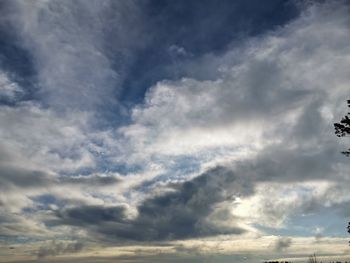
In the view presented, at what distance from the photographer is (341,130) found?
72.7 metres

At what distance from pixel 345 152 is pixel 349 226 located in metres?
11.7

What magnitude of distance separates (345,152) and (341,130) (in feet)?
11.4

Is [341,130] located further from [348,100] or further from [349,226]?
[349,226]

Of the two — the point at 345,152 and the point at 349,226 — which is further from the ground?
the point at 345,152

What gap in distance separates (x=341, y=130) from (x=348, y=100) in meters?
4.77

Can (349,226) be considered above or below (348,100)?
below

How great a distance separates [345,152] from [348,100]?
26.5 ft

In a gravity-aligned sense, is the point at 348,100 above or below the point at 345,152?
above

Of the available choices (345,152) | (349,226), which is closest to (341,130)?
(345,152)

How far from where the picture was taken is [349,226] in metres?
72.9

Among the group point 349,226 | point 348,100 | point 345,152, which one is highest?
point 348,100

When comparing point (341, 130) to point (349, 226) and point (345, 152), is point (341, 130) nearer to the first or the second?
point (345, 152)

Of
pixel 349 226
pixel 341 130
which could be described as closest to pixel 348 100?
pixel 341 130

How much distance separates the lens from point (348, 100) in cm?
7181
